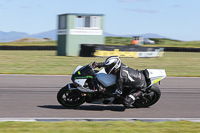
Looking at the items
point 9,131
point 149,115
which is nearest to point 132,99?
point 149,115

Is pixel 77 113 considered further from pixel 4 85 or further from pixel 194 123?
pixel 4 85

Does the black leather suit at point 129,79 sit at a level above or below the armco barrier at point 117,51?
above

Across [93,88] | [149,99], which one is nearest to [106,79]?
[93,88]

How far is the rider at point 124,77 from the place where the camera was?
8.05m

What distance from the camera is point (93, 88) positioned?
8156mm

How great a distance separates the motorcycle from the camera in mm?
8117

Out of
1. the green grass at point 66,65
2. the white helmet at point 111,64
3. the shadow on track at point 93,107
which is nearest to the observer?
the white helmet at point 111,64

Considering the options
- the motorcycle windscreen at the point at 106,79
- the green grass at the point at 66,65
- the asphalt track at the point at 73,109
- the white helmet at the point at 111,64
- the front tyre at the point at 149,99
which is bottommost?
the green grass at the point at 66,65

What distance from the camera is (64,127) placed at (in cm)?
599

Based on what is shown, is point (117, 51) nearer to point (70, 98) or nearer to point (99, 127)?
point (70, 98)

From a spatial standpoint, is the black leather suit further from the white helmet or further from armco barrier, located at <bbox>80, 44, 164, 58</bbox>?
armco barrier, located at <bbox>80, 44, 164, 58</bbox>

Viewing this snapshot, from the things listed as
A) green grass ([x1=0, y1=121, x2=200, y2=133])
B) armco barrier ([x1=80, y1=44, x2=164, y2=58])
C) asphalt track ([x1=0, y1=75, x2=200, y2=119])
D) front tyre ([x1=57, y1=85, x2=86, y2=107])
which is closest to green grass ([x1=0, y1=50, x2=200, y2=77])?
armco barrier ([x1=80, y1=44, x2=164, y2=58])

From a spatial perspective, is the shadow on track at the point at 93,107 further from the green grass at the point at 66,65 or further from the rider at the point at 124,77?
the green grass at the point at 66,65

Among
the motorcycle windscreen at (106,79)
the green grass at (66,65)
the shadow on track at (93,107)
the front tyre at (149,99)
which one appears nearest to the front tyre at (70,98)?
the shadow on track at (93,107)
